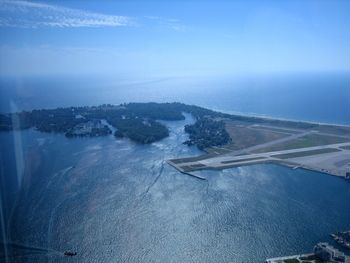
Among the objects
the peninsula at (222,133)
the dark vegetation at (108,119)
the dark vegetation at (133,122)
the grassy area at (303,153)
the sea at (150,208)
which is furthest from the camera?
the dark vegetation at (108,119)

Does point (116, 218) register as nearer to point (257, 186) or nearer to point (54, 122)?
point (257, 186)

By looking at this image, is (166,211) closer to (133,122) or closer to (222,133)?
(222,133)

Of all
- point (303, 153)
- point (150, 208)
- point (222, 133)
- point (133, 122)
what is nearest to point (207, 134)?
point (222, 133)

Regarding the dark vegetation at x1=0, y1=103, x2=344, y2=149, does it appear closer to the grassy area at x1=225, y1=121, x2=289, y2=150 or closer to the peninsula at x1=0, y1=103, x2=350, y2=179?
the peninsula at x1=0, y1=103, x2=350, y2=179

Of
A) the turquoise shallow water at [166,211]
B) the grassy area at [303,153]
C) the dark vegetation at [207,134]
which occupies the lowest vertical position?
the turquoise shallow water at [166,211]

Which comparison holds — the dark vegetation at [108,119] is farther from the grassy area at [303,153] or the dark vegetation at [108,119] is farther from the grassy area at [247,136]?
the grassy area at [303,153]

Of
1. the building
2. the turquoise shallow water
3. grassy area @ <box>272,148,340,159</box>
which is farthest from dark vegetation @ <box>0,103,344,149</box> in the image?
the building

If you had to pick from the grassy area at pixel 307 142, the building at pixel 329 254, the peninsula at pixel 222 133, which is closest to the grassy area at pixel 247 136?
the peninsula at pixel 222 133
